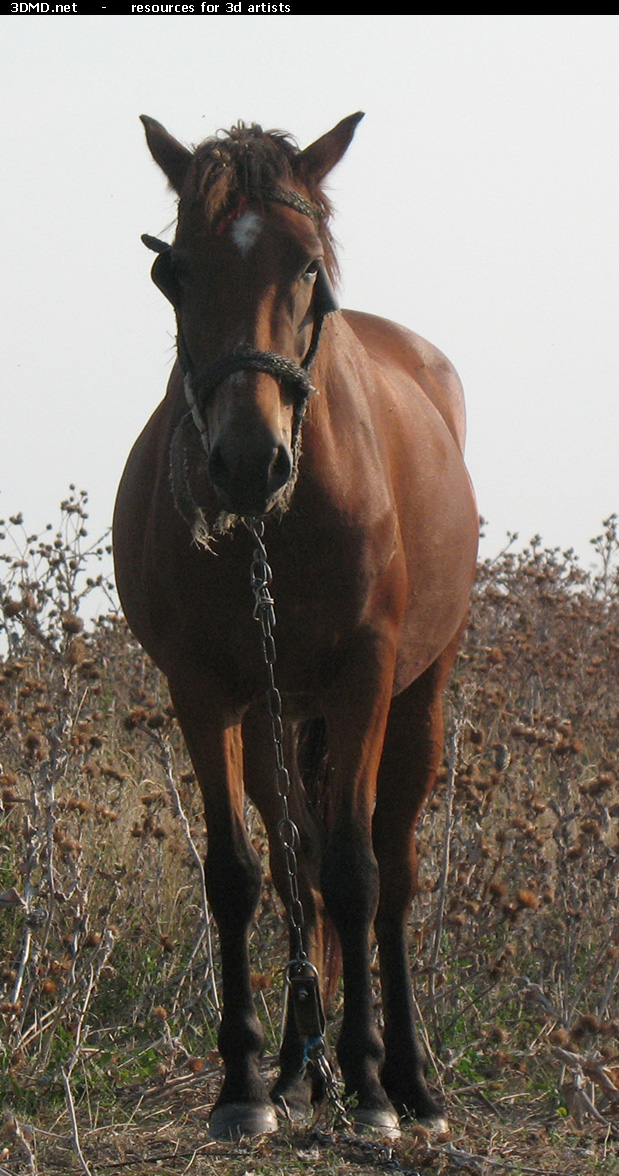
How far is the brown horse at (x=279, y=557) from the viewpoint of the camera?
3.48 meters

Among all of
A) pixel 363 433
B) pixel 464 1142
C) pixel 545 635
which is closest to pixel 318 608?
pixel 363 433

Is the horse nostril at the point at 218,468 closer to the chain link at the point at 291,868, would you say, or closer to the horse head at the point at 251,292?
the horse head at the point at 251,292

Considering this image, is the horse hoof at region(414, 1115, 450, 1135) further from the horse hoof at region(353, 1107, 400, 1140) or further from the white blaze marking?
the white blaze marking

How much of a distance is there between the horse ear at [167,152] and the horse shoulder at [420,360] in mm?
1471

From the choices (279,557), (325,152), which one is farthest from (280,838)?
(325,152)

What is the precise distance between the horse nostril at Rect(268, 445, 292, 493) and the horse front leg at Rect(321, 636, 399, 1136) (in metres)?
0.81

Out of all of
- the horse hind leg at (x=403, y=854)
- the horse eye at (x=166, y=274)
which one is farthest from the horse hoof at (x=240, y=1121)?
the horse eye at (x=166, y=274)

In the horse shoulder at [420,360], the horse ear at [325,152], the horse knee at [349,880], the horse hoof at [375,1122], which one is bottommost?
the horse hoof at [375,1122]

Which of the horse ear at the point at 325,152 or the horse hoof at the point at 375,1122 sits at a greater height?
the horse ear at the point at 325,152

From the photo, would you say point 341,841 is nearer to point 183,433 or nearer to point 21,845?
point 183,433

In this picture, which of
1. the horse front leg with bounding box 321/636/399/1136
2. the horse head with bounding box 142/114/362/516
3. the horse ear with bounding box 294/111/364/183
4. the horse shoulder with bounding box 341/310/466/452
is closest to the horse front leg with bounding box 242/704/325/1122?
the horse front leg with bounding box 321/636/399/1136

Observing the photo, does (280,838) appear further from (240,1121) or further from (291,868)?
(240,1121)

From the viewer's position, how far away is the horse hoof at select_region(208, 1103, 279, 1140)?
12.5 ft

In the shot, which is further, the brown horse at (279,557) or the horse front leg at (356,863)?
the horse front leg at (356,863)
